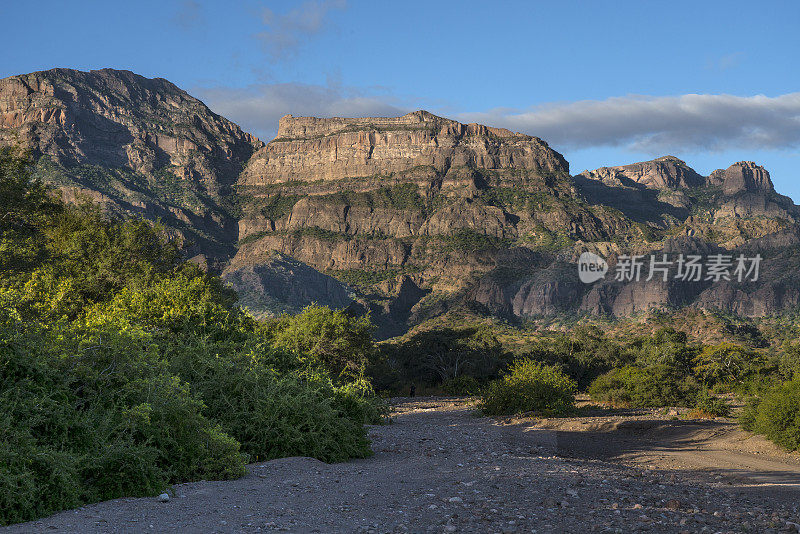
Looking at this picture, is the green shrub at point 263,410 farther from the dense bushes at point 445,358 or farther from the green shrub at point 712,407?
the dense bushes at point 445,358

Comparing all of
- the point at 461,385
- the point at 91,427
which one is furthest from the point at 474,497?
the point at 461,385

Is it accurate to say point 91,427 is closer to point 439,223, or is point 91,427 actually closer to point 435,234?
point 435,234

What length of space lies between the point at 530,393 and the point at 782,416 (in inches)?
402

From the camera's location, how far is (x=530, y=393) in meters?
26.1

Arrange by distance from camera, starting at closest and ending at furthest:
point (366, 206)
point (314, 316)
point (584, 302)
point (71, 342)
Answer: point (71, 342), point (314, 316), point (584, 302), point (366, 206)

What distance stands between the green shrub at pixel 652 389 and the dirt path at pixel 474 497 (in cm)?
1285

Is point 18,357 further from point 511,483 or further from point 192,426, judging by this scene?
point 511,483

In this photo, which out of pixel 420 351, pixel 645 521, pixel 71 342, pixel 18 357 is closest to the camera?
pixel 645 521

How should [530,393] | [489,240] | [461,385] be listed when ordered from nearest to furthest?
[530,393] < [461,385] < [489,240]

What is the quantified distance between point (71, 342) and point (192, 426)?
7.33 ft

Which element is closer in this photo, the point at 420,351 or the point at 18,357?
the point at 18,357

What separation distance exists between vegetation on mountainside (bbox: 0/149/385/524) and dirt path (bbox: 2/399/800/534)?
48cm

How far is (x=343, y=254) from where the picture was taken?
179 metres

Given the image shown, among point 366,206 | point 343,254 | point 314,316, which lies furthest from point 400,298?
point 314,316
